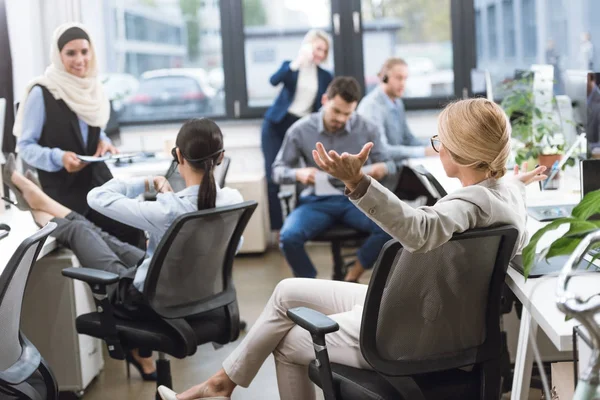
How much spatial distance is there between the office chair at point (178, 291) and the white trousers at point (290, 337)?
249mm

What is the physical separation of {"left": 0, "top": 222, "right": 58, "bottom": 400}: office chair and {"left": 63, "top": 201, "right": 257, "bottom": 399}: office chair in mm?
429

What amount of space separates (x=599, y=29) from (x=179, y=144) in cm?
475

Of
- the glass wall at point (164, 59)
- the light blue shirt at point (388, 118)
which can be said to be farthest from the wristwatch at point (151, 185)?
the glass wall at point (164, 59)

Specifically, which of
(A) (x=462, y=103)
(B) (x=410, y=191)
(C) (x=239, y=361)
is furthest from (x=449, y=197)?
(B) (x=410, y=191)

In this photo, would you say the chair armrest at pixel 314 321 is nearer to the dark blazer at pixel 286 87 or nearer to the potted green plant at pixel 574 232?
the potted green plant at pixel 574 232

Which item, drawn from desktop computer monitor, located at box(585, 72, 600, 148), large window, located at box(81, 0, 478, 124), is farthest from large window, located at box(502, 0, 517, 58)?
desktop computer monitor, located at box(585, 72, 600, 148)

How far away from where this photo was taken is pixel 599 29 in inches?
263

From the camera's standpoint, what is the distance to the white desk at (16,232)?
3000mm

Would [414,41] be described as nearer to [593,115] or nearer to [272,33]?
[272,33]

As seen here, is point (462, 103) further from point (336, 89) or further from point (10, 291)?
point (336, 89)

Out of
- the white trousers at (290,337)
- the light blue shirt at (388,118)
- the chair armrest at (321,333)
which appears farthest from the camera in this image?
the light blue shirt at (388,118)

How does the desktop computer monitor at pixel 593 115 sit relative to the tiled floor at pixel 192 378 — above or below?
above

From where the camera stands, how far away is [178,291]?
2.89 meters

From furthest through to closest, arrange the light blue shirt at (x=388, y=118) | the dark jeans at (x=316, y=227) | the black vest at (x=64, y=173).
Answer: the light blue shirt at (x=388, y=118) < the dark jeans at (x=316, y=227) < the black vest at (x=64, y=173)
